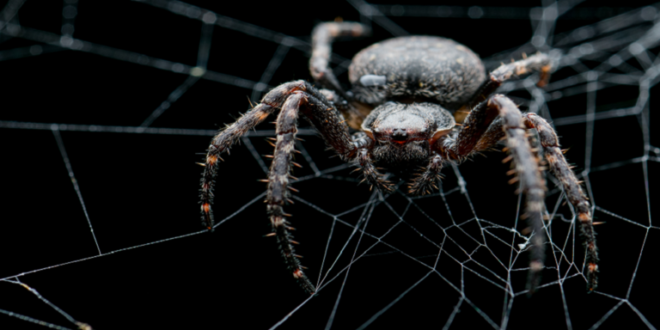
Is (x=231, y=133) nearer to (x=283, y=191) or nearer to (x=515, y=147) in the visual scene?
(x=283, y=191)

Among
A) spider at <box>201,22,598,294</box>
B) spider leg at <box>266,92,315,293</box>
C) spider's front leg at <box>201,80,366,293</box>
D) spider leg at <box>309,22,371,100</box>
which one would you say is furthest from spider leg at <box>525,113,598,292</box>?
spider leg at <box>309,22,371,100</box>

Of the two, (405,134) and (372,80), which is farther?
(372,80)

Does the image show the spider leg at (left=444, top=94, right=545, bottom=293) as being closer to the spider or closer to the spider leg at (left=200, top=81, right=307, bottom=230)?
the spider

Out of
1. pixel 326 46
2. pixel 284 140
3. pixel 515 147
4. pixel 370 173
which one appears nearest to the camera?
pixel 515 147

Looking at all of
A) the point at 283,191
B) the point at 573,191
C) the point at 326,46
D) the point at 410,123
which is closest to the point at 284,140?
the point at 283,191

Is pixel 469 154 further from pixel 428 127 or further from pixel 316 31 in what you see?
pixel 316 31

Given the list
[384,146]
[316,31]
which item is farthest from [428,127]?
[316,31]
